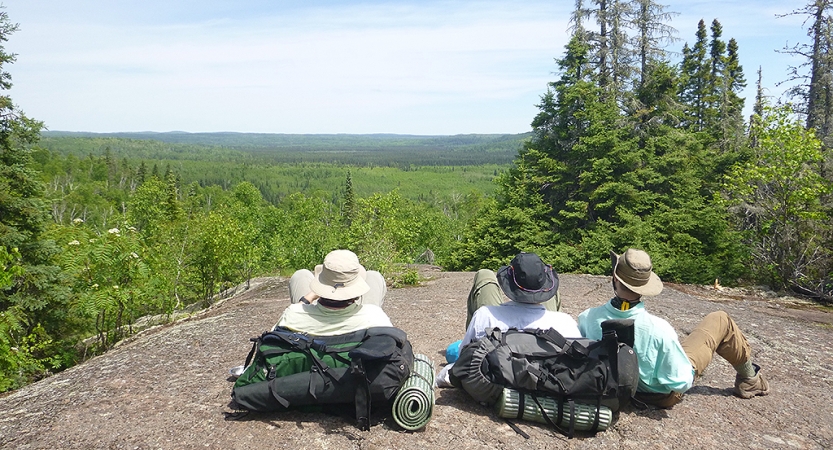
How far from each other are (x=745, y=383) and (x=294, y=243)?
33.6 m

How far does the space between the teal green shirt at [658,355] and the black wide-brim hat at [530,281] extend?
2.10ft

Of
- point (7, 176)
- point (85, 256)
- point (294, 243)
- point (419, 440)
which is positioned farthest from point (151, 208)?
point (419, 440)

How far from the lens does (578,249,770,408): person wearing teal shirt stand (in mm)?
4281

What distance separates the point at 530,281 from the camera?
4.33 m

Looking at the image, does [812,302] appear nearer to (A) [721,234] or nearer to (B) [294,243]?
(A) [721,234]

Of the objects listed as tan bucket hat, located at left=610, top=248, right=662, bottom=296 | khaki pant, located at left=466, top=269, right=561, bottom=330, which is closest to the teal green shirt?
tan bucket hat, located at left=610, top=248, right=662, bottom=296

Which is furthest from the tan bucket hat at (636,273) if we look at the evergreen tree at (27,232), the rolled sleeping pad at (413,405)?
the evergreen tree at (27,232)

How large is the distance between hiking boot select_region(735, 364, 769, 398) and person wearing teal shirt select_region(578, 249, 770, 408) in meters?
0.46

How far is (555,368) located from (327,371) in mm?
1667

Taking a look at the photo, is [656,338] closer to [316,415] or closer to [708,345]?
[708,345]

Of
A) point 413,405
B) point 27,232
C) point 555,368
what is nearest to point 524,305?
point 555,368

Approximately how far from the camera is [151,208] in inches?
2144

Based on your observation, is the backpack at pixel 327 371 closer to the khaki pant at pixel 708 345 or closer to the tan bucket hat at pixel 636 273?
the tan bucket hat at pixel 636 273

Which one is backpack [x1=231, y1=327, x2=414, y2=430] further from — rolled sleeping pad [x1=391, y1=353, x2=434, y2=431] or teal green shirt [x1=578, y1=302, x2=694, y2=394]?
teal green shirt [x1=578, y1=302, x2=694, y2=394]
